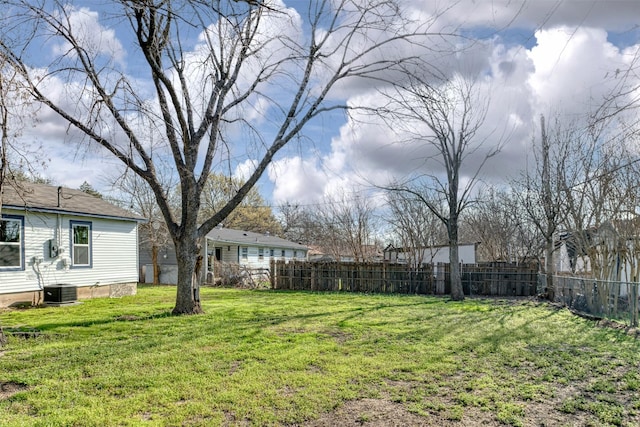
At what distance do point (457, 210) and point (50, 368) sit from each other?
12119mm

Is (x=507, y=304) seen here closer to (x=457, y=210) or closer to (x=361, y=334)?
(x=457, y=210)

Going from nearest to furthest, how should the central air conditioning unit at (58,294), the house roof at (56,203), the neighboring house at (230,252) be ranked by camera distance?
the house roof at (56,203)
the central air conditioning unit at (58,294)
the neighboring house at (230,252)

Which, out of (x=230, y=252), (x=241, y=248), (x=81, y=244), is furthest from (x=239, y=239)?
(x=81, y=244)

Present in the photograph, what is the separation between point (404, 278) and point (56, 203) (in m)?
12.2

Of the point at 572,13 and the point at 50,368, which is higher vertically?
the point at 572,13

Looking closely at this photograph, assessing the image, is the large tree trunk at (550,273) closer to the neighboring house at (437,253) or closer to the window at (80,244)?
the neighboring house at (437,253)

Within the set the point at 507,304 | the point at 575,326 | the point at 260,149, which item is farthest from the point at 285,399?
the point at 507,304

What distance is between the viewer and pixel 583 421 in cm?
364

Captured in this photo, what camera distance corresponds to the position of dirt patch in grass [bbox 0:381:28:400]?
4285 mm

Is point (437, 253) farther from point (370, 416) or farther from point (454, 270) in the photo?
point (370, 416)

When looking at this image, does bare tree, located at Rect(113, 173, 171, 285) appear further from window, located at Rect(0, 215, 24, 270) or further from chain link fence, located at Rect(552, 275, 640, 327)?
chain link fence, located at Rect(552, 275, 640, 327)

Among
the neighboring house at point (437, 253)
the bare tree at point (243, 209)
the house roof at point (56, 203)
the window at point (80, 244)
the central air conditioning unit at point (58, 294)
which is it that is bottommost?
the central air conditioning unit at point (58, 294)

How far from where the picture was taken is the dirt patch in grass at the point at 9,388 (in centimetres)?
429

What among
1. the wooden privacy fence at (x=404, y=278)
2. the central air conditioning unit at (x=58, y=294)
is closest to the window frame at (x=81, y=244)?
the central air conditioning unit at (x=58, y=294)
